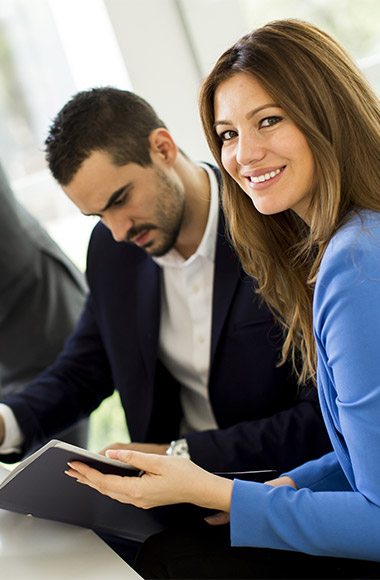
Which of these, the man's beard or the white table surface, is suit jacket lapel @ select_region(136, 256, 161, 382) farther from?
the white table surface

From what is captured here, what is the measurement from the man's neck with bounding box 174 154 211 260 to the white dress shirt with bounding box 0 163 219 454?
28 millimetres

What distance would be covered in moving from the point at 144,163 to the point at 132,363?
1.67ft

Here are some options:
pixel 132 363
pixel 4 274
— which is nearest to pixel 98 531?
pixel 132 363

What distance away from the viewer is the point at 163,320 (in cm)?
178

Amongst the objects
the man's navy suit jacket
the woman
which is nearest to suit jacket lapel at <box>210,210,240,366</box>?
the man's navy suit jacket

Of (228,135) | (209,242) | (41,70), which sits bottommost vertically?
(209,242)

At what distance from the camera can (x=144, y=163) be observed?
1634 millimetres

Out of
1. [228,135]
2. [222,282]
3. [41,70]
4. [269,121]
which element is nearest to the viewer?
[269,121]

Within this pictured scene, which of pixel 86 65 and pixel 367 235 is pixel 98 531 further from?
pixel 86 65

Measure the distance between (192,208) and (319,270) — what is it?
2.44 ft

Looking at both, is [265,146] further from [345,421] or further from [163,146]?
[163,146]

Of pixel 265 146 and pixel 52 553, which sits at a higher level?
pixel 265 146

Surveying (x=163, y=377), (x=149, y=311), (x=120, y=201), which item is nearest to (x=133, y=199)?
(x=120, y=201)

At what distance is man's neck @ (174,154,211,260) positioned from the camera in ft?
5.64
